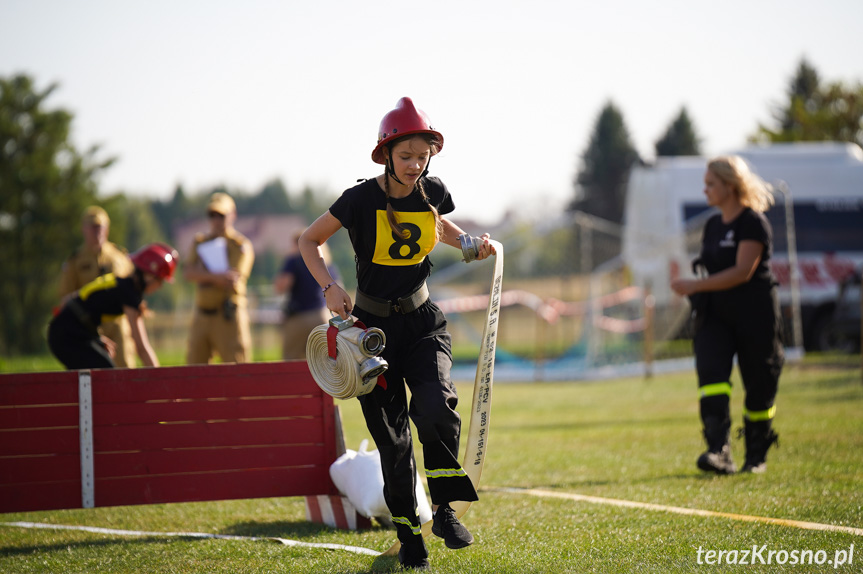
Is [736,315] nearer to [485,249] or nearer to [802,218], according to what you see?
[485,249]

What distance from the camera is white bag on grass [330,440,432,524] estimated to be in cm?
517

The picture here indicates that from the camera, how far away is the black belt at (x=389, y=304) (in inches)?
173

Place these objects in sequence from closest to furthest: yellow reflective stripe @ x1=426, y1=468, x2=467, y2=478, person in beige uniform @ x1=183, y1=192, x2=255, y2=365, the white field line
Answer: yellow reflective stripe @ x1=426, y1=468, x2=467, y2=478 → the white field line → person in beige uniform @ x1=183, y1=192, x2=255, y2=365

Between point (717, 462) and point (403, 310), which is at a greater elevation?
point (403, 310)

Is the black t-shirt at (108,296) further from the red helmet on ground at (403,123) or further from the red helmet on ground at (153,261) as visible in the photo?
the red helmet on ground at (403,123)

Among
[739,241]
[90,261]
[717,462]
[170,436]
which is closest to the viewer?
[170,436]

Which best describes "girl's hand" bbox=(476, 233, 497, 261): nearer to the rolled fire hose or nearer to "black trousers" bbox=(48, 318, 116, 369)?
the rolled fire hose

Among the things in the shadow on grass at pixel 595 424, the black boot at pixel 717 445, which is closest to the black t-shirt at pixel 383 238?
the black boot at pixel 717 445

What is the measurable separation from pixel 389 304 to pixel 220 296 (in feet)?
16.6

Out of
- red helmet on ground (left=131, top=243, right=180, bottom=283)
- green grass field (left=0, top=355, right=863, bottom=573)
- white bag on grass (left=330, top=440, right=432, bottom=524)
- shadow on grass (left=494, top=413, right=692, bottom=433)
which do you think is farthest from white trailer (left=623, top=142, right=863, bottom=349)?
white bag on grass (left=330, top=440, right=432, bottom=524)

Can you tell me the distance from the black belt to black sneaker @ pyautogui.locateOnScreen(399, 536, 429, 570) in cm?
107

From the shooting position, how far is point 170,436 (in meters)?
5.44

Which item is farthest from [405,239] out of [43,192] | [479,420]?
[43,192]

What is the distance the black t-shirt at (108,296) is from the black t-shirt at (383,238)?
2.83 metres
